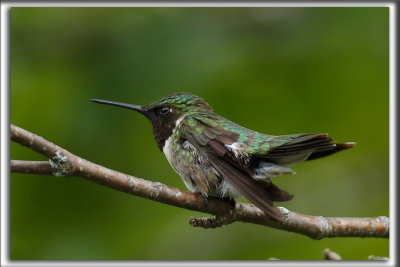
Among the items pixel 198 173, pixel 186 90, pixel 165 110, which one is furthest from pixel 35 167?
pixel 186 90

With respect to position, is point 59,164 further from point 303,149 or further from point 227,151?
point 303,149

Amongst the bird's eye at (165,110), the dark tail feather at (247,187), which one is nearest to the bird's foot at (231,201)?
the dark tail feather at (247,187)

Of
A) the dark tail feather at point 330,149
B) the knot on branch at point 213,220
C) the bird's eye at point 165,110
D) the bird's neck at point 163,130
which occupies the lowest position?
the knot on branch at point 213,220

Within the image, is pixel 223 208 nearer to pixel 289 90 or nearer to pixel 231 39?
pixel 289 90

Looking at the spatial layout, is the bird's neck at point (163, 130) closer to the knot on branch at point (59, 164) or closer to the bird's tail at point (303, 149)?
the bird's tail at point (303, 149)

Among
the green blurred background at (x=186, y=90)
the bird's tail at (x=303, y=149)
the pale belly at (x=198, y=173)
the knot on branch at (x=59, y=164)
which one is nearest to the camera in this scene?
the knot on branch at (x=59, y=164)

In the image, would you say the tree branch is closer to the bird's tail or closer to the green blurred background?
the green blurred background

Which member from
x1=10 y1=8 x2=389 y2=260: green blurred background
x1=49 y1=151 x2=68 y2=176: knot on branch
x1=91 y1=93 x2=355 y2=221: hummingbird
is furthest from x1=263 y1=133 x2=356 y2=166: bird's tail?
x1=49 y1=151 x2=68 y2=176: knot on branch
